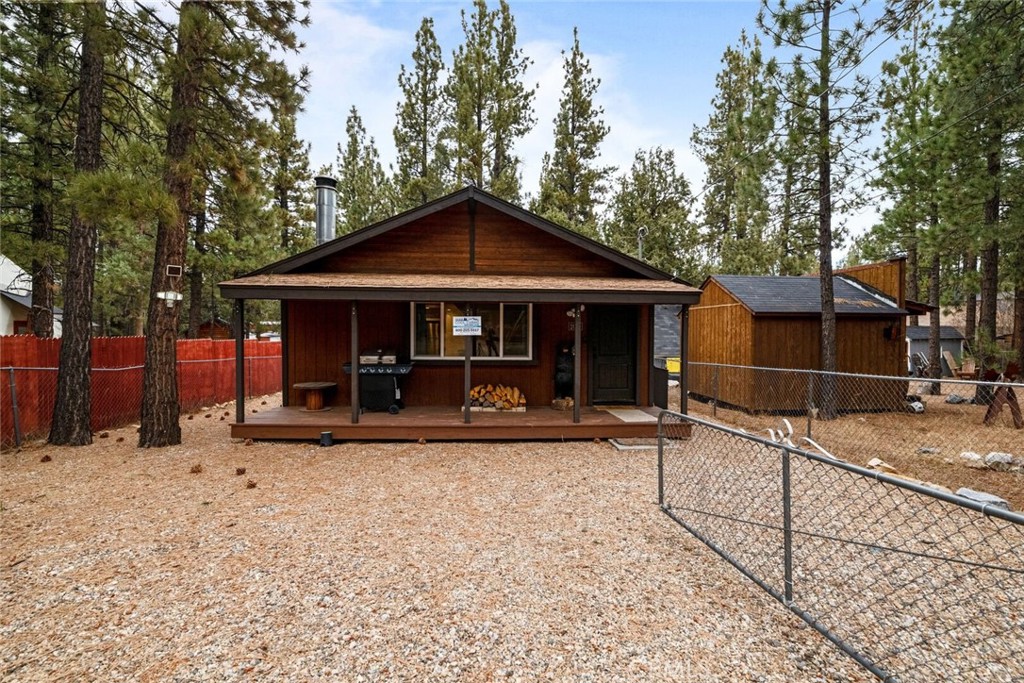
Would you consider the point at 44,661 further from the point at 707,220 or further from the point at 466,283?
the point at 707,220

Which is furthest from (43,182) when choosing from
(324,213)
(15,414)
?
(324,213)

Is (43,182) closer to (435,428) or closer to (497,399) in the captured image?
(435,428)

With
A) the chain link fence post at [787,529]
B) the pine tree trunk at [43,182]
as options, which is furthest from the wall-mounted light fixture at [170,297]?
the chain link fence post at [787,529]

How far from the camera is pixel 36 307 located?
8.54 meters

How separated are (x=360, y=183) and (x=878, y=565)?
23.4m

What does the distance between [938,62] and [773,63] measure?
397 cm

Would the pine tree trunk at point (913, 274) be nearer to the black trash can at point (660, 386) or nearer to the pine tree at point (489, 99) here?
the black trash can at point (660, 386)

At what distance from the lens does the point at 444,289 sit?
6.80m

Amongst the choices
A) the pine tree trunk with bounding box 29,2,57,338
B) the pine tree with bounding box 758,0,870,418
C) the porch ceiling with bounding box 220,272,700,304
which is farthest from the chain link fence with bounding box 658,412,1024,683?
the pine tree trunk with bounding box 29,2,57,338

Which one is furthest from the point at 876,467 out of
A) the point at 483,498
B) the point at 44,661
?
the point at 44,661

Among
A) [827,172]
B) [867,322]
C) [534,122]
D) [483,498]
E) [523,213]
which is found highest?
[534,122]

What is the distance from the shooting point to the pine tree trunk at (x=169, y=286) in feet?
21.1

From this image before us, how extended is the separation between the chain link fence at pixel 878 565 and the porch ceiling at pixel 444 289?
294 cm

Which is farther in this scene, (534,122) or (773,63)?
(534,122)
